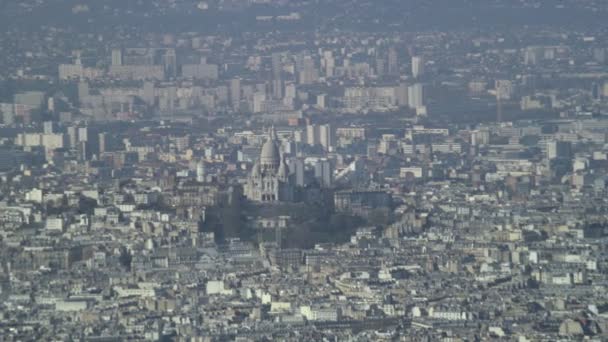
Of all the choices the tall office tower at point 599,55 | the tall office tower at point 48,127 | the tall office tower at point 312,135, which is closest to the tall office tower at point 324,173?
the tall office tower at point 312,135

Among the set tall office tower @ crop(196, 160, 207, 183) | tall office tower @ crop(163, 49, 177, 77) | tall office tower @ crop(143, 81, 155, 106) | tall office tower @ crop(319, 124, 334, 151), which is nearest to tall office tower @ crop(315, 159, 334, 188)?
tall office tower @ crop(196, 160, 207, 183)

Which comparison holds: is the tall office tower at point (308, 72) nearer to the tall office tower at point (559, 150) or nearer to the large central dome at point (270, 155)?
the tall office tower at point (559, 150)

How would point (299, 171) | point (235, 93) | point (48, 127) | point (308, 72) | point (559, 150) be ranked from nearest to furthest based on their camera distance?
point (299, 171), point (559, 150), point (48, 127), point (235, 93), point (308, 72)

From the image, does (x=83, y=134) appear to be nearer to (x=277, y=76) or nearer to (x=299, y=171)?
(x=299, y=171)

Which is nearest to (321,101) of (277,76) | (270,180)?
(277,76)

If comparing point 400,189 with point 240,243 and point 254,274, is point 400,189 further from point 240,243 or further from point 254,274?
point 254,274

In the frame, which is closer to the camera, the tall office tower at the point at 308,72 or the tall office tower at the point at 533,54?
the tall office tower at the point at 308,72

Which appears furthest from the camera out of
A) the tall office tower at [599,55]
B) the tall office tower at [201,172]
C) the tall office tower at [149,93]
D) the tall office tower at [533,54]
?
the tall office tower at [533,54]
